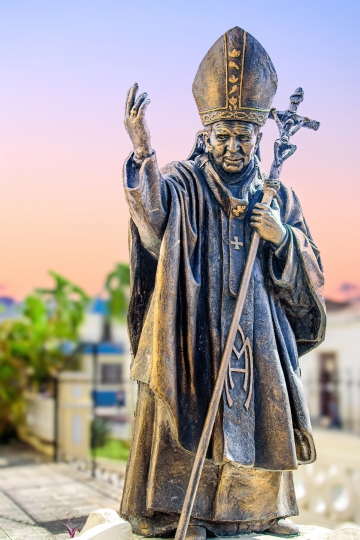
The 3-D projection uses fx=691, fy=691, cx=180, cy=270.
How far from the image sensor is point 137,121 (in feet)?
11.7

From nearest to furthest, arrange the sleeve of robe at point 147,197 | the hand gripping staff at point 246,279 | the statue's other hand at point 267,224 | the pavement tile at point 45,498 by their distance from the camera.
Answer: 1. the hand gripping staff at point 246,279
2. the sleeve of robe at point 147,197
3. the statue's other hand at point 267,224
4. the pavement tile at point 45,498

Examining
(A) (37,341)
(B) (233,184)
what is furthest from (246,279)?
(A) (37,341)

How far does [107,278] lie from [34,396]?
11.2 feet

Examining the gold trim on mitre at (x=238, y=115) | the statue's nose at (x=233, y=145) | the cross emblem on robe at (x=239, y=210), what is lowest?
the cross emblem on robe at (x=239, y=210)

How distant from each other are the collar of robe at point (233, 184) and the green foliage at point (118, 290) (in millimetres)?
12153

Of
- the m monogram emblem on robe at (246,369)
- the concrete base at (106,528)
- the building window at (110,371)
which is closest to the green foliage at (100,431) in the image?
the building window at (110,371)

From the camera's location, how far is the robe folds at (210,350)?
144 inches

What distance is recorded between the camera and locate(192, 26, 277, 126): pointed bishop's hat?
3.89m

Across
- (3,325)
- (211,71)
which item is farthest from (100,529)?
(3,325)

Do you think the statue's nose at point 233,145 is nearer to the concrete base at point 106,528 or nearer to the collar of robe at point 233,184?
the collar of robe at point 233,184

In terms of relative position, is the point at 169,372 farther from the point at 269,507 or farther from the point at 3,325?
the point at 3,325

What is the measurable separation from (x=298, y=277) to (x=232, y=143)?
0.86m

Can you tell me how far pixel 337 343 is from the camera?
21297 millimetres

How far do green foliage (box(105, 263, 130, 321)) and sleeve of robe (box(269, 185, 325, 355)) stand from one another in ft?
39.6
